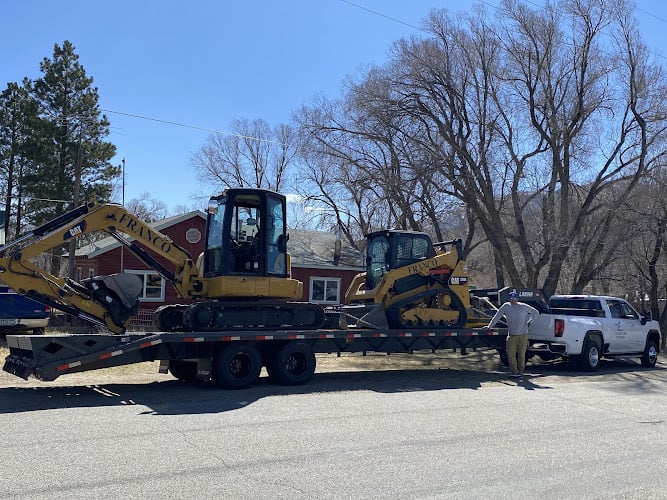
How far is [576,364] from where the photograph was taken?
17.0 meters

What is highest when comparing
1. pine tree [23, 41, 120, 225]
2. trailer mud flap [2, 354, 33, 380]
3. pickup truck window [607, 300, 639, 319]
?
pine tree [23, 41, 120, 225]

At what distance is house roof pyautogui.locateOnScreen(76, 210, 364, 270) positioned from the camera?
28.7 m

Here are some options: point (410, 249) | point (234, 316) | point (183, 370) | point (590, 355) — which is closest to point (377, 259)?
point (410, 249)

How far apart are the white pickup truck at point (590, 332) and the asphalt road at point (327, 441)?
3.23 metres

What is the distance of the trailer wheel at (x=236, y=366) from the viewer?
12.2 metres

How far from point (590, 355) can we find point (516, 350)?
2486 millimetres

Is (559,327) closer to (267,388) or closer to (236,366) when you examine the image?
(267,388)

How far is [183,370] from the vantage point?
13625mm

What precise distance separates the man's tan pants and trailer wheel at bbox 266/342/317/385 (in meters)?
4.84

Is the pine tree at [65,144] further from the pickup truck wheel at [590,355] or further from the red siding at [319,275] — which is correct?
the pickup truck wheel at [590,355]

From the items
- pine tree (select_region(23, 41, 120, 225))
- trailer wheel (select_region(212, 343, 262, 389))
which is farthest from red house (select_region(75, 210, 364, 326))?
trailer wheel (select_region(212, 343, 262, 389))

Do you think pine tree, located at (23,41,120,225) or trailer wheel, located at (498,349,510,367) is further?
pine tree, located at (23,41,120,225)

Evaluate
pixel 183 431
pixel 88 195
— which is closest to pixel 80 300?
pixel 183 431

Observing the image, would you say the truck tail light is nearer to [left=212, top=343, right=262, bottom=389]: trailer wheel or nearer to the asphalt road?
the asphalt road
